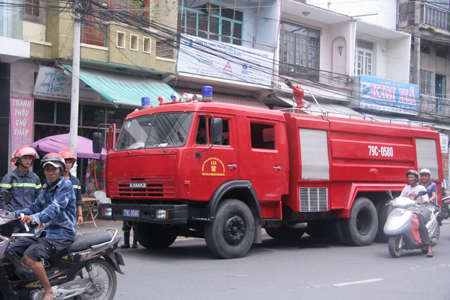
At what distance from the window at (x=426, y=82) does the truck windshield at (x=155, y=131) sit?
20.8 m

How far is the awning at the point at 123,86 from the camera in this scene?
43.2 ft

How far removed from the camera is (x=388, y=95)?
2188cm

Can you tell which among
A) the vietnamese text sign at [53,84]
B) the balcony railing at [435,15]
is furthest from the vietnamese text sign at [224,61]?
the balcony railing at [435,15]

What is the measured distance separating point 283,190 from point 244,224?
112 centimetres

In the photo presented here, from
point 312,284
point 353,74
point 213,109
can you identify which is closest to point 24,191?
point 213,109

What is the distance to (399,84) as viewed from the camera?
22344mm

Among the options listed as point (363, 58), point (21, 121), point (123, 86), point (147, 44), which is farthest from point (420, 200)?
point (363, 58)

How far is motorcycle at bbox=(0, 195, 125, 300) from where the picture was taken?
424 centimetres

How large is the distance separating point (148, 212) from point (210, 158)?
51.2 inches

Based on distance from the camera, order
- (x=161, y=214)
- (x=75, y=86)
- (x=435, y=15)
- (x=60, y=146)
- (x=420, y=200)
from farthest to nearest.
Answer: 1. (x=435, y=15)
2. (x=60, y=146)
3. (x=75, y=86)
4. (x=420, y=200)
5. (x=161, y=214)

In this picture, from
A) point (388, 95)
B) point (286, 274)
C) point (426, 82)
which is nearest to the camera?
point (286, 274)

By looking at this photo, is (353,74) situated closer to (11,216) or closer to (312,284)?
(312,284)

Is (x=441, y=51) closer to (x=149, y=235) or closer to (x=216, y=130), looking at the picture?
(x=216, y=130)

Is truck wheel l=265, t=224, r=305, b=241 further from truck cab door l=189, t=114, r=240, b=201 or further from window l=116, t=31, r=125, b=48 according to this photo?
window l=116, t=31, r=125, b=48
